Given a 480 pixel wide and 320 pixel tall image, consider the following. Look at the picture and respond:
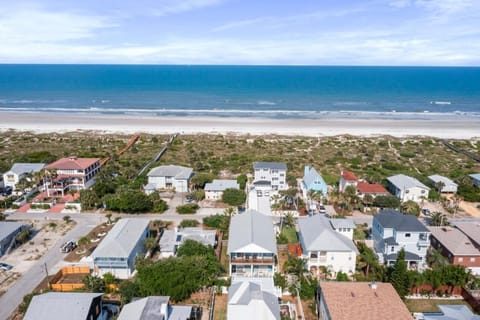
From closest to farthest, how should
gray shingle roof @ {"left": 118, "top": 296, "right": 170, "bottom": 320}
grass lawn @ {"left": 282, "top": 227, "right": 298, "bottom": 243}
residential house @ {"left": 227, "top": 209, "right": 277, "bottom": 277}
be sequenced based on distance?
gray shingle roof @ {"left": 118, "top": 296, "right": 170, "bottom": 320}, residential house @ {"left": 227, "top": 209, "right": 277, "bottom": 277}, grass lawn @ {"left": 282, "top": 227, "right": 298, "bottom": 243}

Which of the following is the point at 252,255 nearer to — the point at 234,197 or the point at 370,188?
the point at 234,197

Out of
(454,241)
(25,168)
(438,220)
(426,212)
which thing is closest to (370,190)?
(426,212)

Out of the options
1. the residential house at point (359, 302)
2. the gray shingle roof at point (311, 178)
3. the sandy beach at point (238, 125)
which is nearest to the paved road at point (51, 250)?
the gray shingle roof at point (311, 178)

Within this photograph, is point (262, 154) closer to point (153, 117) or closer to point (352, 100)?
point (153, 117)

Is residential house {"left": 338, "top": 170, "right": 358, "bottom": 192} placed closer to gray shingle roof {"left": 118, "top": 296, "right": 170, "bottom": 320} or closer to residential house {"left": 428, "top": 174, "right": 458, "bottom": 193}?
residential house {"left": 428, "top": 174, "right": 458, "bottom": 193}

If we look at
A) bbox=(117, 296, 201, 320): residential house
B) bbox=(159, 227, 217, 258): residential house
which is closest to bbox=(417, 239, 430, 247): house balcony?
bbox=(159, 227, 217, 258): residential house

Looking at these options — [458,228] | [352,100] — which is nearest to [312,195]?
[458,228]
